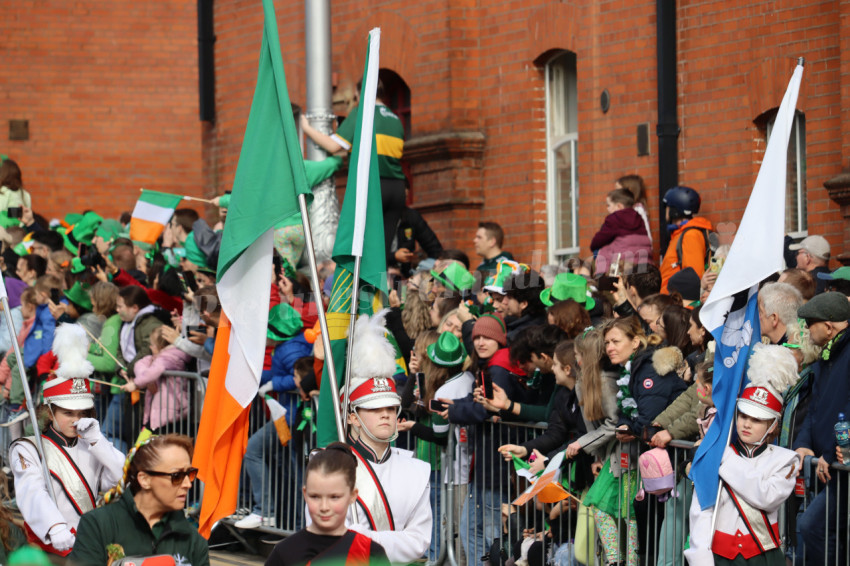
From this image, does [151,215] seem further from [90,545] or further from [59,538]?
[90,545]

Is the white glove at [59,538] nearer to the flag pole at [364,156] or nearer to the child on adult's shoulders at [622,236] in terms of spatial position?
the flag pole at [364,156]

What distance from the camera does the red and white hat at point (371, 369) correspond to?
7.44m

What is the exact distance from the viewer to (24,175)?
24.6 metres

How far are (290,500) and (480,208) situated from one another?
5742 mm

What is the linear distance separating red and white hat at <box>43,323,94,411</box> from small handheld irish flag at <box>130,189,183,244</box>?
4323 mm

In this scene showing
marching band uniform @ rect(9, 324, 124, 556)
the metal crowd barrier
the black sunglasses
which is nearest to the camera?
the black sunglasses

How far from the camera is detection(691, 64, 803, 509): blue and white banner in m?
7.47

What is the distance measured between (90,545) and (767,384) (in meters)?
3.52

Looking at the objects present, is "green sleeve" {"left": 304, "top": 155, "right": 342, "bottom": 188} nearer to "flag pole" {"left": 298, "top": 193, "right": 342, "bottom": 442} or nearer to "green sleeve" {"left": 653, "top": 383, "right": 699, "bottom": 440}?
"flag pole" {"left": 298, "top": 193, "right": 342, "bottom": 442}

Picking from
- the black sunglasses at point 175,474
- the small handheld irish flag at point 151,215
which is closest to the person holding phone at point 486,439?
the black sunglasses at point 175,474

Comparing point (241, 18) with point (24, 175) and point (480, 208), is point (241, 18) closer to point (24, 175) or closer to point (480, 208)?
point (480, 208)

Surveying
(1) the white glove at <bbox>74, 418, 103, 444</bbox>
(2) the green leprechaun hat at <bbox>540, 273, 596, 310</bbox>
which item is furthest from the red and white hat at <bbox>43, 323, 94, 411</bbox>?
(2) the green leprechaun hat at <bbox>540, 273, 596, 310</bbox>

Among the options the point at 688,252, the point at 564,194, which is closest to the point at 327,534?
the point at 688,252

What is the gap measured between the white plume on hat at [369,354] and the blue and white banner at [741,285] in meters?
1.70
